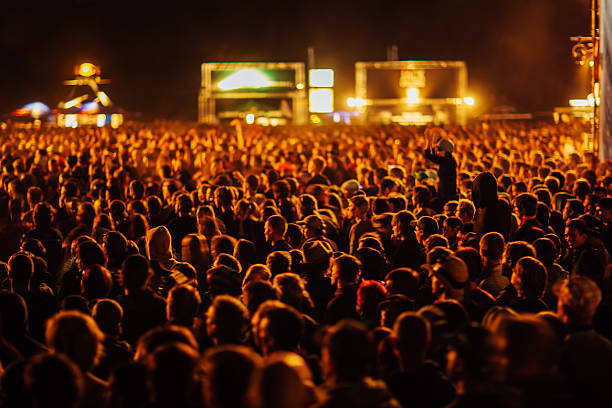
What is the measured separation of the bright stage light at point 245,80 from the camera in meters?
52.2

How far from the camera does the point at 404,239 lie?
7230 millimetres

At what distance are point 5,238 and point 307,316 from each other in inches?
240

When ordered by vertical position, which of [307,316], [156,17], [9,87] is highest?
[156,17]

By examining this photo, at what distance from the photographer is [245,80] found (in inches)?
2057

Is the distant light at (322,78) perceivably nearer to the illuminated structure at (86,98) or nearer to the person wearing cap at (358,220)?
the illuminated structure at (86,98)

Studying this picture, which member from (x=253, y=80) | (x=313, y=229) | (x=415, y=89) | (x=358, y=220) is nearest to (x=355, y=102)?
(x=415, y=89)

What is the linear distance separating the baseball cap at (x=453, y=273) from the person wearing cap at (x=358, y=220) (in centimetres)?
276

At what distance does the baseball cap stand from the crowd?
0.01 metres

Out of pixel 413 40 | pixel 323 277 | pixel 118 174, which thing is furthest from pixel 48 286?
pixel 413 40

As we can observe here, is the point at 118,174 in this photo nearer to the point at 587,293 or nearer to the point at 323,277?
the point at 323,277

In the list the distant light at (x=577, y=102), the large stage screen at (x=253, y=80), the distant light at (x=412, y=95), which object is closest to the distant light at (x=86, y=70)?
the large stage screen at (x=253, y=80)

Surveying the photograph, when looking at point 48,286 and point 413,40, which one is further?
point 413,40

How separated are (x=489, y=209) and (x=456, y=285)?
326 centimetres

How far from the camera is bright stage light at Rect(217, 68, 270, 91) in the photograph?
5225 centimetres
